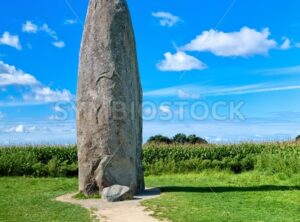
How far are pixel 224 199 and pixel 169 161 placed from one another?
540 inches

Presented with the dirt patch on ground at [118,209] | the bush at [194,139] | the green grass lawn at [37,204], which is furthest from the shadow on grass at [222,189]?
the bush at [194,139]

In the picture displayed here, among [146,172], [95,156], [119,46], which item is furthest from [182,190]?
[146,172]

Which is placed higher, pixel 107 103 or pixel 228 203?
pixel 107 103

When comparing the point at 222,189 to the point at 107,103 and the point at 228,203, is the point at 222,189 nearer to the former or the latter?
the point at 228,203

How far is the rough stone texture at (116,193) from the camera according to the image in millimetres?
14675

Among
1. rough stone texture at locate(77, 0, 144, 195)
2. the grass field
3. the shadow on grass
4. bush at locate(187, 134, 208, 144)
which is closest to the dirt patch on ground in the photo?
the grass field

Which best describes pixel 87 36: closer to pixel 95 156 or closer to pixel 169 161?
pixel 95 156

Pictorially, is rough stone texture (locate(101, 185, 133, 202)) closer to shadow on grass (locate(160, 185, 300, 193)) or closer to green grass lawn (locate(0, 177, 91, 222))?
green grass lawn (locate(0, 177, 91, 222))

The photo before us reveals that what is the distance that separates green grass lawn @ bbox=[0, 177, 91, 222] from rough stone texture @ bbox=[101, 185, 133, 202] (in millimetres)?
1116

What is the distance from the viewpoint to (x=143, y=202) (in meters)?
14.2

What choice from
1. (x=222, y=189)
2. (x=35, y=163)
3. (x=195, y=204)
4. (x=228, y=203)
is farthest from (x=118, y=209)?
(x=35, y=163)

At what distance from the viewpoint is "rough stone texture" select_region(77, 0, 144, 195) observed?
50.7ft

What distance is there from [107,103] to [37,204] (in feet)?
12.0

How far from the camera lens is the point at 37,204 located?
1490 cm
